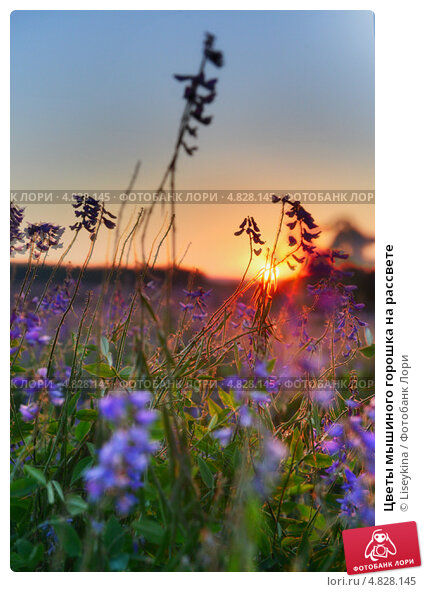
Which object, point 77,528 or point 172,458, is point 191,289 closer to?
point 172,458

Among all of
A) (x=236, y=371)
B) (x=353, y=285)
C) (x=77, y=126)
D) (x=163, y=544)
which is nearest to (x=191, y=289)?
(x=236, y=371)

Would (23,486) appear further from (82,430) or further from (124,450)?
(124,450)

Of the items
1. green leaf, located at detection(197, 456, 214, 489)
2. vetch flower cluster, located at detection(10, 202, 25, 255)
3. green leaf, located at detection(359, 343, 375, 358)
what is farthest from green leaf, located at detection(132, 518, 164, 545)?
vetch flower cluster, located at detection(10, 202, 25, 255)

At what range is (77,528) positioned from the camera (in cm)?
134

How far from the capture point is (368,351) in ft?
5.02

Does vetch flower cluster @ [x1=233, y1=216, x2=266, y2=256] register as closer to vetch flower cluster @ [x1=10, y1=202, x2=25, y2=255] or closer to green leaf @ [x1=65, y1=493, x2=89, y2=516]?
vetch flower cluster @ [x1=10, y1=202, x2=25, y2=255]

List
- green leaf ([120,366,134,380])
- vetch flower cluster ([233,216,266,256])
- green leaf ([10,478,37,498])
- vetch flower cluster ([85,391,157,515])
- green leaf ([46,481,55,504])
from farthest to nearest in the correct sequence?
vetch flower cluster ([233,216,266,256]) → green leaf ([120,366,134,380]) → green leaf ([10,478,37,498]) → green leaf ([46,481,55,504]) → vetch flower cluster ([85,391,157,515])

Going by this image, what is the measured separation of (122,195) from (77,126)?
0.24 meters

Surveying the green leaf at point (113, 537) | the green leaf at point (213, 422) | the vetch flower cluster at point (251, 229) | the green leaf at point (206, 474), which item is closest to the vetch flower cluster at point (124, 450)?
A: the green leaf at point (113, 537)
